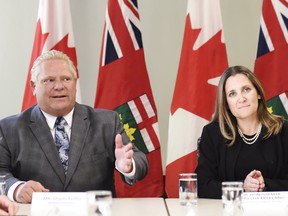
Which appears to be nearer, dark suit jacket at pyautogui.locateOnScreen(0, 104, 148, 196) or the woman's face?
dark suit jacket at pyautogui.locateOnScreen(0, 104, 148, 196)

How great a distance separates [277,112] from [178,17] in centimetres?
140

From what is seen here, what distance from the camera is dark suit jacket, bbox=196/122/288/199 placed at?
9.84 feet

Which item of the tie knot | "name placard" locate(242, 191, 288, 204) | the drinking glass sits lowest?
"name placard" locate(242, 191, 288, 204)

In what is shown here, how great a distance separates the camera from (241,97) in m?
3.12

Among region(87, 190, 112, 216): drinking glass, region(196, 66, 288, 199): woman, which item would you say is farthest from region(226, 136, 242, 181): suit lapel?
region(87, 190, 112, 216): drinking glass

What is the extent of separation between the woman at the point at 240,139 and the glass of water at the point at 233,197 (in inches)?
34.9

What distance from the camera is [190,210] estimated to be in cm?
227

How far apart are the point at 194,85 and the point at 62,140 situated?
1.36 meters

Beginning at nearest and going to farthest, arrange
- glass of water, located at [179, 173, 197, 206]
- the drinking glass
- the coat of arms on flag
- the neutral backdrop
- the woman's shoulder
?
the drinking glass < glass of water, located at [179, 173, 197, 206] < the woman's shoulder < the coat of arms on flag < the neutral backdrop

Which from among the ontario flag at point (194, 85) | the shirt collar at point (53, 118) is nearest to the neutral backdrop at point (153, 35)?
the ontario flag at point (194, 85)

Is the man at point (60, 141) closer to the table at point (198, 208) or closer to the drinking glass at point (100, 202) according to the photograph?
the table at point (198, 208)

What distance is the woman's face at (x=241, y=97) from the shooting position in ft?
10.2

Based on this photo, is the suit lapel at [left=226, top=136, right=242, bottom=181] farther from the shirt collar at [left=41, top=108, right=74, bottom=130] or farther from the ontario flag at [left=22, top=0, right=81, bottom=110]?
the ontario flag at [left=22, top=0, right=81, bottom=110]

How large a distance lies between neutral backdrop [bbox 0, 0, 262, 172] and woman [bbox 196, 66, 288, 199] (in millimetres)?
1357
